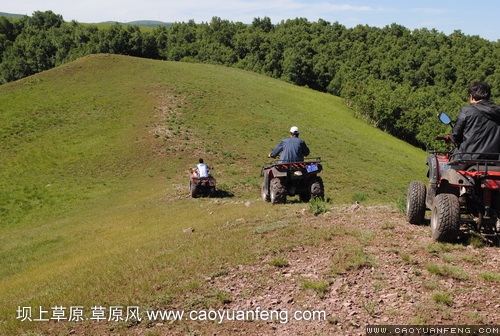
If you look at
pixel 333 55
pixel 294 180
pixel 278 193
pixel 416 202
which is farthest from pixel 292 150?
pixel 333 55

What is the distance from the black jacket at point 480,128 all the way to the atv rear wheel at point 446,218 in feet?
3.18

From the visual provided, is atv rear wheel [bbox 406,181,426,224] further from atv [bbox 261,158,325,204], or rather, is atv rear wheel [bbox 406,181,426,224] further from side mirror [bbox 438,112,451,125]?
Answer: atv [bbox 261,158,325,204]

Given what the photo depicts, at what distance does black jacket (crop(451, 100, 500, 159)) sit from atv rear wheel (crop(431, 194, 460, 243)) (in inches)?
38.1

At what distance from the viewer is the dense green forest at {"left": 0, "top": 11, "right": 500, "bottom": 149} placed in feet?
277

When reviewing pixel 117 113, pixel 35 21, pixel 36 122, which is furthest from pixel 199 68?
pixel 35 21

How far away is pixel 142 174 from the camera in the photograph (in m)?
29.2

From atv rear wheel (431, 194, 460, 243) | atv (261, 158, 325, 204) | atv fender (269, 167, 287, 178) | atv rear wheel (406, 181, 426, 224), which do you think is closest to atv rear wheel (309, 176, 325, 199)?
atv (261, 158, 325, 204)

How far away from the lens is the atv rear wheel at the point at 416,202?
8.91 m

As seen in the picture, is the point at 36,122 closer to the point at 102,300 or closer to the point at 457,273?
the point at 102,300

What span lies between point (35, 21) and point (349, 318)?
505 feet

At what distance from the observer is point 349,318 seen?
18.5 ft

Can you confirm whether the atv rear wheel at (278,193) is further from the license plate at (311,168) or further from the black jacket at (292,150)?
the license plate at (311,168)

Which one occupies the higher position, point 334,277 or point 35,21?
point 35,21

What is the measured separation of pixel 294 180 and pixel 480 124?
829cm
